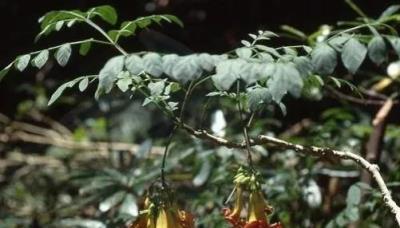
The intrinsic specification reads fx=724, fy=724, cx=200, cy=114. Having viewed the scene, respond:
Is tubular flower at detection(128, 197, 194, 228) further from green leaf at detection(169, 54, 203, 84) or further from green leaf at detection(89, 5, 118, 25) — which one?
green leaf at detection(89, 5, 118, 25)

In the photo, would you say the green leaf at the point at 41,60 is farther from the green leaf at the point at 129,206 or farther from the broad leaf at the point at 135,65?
the green leaf at the point at 129,206

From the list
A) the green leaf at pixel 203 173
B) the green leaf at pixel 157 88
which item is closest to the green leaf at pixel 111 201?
the green leaf at pixel 203 173

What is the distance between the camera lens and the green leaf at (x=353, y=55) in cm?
99

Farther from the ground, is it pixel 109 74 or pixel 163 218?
pixel 109 74

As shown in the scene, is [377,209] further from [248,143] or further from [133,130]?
[133,130]

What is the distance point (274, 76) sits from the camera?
34.2 inches

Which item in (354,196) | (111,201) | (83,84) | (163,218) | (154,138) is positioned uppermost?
(83,84)

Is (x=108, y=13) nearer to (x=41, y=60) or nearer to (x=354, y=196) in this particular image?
(x=41, y=60)

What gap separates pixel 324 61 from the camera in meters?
0.96

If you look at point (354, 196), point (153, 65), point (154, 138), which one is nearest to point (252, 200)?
point (153, 65)

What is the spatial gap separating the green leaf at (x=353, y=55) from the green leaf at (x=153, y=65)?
260 mm

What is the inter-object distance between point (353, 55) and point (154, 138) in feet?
4.75

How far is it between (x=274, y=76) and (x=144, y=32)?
4.97 feet

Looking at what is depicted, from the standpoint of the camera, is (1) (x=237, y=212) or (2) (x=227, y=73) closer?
(2) (x=227, y=73)
